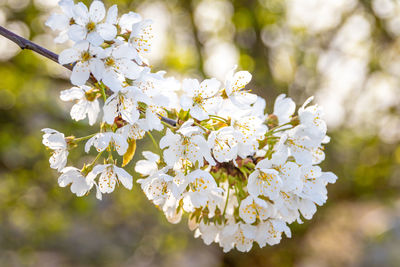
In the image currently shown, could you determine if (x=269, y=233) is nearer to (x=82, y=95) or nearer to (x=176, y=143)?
(x=176, y=143)

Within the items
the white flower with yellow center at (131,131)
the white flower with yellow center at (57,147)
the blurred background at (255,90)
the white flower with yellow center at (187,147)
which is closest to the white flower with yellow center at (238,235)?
the white flower with yellow center at (187,147)

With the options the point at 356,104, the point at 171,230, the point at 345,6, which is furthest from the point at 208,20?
the point at 171,230

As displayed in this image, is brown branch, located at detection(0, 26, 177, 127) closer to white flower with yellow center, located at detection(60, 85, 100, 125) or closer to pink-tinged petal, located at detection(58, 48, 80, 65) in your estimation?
pink-tinged petal, located at detection(58, 48, 80, 65)

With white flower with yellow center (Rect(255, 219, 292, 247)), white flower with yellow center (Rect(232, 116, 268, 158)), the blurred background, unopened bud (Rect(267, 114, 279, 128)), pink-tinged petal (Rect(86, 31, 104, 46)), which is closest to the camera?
pink-tinged petal (Rect(86, 31, 104, 46))

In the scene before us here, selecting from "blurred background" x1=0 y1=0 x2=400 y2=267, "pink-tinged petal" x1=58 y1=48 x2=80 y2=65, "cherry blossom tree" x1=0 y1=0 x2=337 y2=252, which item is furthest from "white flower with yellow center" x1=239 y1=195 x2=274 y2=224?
"blurred background" x1=0 y1=0 x2=400 y2=267

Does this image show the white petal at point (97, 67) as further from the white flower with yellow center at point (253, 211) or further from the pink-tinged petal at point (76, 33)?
the white flower with yellow center at point (253, 211)

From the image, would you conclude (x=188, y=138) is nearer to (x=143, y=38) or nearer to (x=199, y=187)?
(x=199, y=187)
